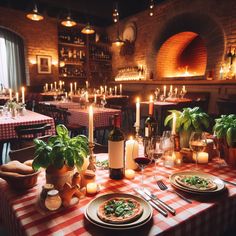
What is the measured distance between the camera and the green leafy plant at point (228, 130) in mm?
1231

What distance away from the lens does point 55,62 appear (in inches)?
346

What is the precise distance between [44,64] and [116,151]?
830 centimetres

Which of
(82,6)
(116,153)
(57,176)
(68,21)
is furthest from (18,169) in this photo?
(82,6)

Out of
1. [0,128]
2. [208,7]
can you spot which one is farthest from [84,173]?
[208,7]

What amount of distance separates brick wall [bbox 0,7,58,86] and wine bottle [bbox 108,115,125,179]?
26.3 ft

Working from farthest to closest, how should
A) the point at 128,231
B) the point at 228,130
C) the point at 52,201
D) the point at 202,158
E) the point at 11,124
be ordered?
the point at 11,124
the point at 202,158
the point at 228,130
the point at 52,201
the point at 128,231

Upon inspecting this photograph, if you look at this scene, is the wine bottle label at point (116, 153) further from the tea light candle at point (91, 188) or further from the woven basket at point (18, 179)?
the woven basket at point (18, 179)

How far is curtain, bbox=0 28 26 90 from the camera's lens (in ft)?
26.5

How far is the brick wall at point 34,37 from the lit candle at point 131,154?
313 inches

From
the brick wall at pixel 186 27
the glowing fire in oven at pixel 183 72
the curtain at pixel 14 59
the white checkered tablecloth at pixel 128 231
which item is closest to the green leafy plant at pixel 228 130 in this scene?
the white checkered tablecloth at pixel 128 231

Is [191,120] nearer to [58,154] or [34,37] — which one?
[58,154]

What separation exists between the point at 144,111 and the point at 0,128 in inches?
213

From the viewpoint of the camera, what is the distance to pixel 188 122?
1.36 meters

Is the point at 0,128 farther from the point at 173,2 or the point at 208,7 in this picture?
the point at 173,2
